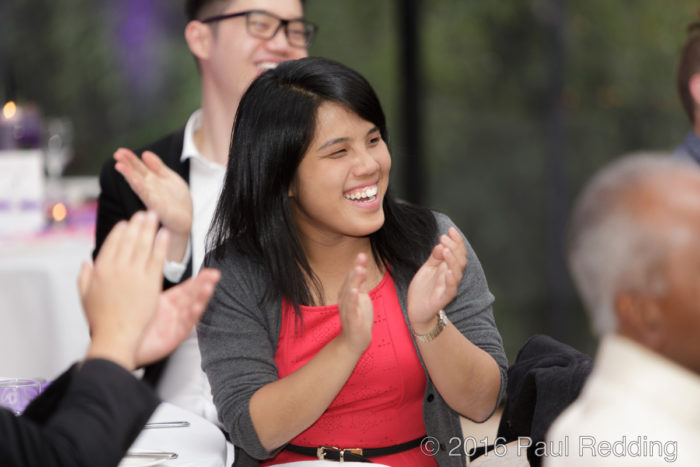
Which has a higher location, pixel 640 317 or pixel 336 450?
pixel 640 317

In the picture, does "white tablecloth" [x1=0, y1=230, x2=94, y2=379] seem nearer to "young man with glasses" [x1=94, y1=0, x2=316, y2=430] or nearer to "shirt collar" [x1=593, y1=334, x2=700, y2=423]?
"young man with glasses" [x1=94, y1=0, x2=316, y2=430]

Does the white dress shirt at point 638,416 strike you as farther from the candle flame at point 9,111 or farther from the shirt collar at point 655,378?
the candle flame at point 9,111

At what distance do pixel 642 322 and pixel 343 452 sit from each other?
2.72ft

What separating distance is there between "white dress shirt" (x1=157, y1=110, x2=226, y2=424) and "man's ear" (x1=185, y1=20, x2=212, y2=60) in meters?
0.37

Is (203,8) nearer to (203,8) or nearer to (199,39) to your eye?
(203,8)

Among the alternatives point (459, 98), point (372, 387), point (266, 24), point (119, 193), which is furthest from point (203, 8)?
point (459, 98)

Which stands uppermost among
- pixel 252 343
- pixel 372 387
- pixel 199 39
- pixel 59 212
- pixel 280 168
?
pixel 199 39

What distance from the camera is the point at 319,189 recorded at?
1.84m

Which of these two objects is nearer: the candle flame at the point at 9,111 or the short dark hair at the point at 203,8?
the short dark hair at the point at 203,8

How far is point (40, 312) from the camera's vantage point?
3.03 metres

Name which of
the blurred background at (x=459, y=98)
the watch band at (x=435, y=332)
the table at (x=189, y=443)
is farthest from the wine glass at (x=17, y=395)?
the blurred background at (x=459, y=98)

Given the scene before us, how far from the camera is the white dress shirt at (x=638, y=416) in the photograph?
105cm

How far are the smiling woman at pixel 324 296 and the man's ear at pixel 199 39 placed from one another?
927 millimetres

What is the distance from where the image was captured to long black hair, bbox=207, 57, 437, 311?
1851 millimetres
